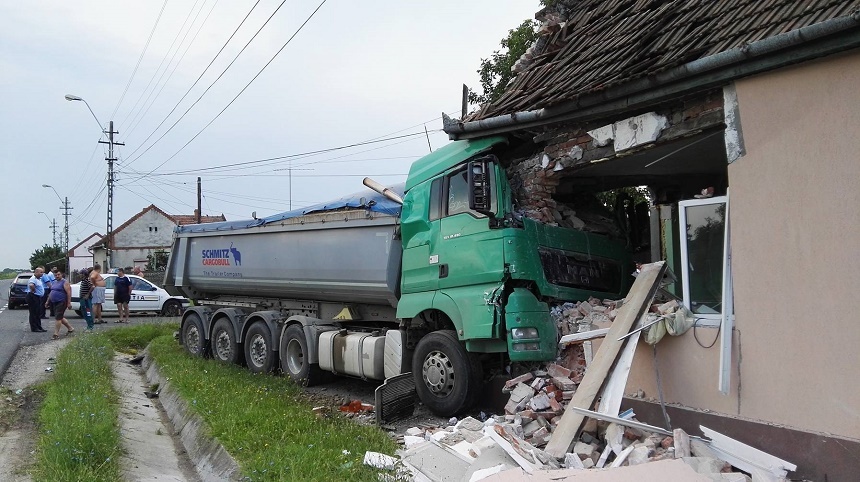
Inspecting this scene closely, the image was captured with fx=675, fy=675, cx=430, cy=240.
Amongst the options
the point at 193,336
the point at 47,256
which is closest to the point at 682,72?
the point at 193,336

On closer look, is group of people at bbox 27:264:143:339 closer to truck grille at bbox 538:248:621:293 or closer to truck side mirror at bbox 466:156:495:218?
truck side mirror at bbox 466:156:495:218

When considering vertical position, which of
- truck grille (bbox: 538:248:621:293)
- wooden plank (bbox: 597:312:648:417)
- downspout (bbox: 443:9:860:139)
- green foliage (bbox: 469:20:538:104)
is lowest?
wooden plank (bbox: 597:312:648:417)

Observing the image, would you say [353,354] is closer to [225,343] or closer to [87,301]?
[225,343]

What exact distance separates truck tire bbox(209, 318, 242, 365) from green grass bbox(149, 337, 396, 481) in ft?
5.50

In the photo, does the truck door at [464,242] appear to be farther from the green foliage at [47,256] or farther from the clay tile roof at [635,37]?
the green foliage at [47,256]

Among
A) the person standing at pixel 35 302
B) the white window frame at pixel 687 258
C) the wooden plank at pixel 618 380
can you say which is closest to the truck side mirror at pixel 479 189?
the white window frame at pixel 687 258

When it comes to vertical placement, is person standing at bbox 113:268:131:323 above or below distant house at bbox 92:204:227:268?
below

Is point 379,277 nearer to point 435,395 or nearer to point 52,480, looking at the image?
point 435,395

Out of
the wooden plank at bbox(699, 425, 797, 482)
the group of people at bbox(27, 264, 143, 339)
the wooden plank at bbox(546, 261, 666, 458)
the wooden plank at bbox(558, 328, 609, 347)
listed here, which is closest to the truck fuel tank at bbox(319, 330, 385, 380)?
the wooden plank at bbox(558, 328, 609, 347)

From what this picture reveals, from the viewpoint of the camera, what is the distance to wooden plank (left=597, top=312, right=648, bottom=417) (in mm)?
5051

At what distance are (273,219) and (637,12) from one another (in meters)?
6.42

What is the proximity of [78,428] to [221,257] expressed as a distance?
635 cm

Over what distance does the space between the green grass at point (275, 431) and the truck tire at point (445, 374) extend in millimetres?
753

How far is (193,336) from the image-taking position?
1313cm
